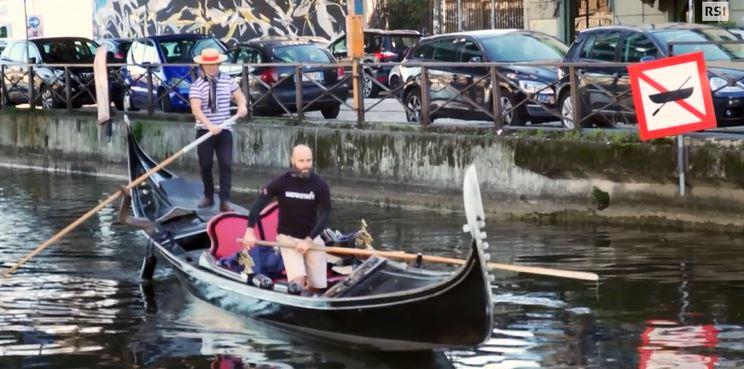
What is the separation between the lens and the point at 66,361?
1130cm

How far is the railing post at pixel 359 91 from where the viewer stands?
20.3 meters

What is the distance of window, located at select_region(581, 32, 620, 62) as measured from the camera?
2010 cm

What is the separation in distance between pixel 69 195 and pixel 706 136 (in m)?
10.5

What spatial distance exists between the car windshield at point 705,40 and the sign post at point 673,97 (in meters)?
2.18

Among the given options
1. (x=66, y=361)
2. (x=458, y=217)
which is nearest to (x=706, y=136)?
(x=458, y=217)

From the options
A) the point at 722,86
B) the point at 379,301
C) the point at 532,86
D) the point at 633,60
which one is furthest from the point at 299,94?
the point at 379,301

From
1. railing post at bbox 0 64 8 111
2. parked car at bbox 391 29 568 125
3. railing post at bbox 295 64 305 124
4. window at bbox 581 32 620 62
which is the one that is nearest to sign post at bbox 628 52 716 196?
parked car at bbox 391 29 568 125

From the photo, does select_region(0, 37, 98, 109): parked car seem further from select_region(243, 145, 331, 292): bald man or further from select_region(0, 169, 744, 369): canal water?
select_region(243, 145, 331, 292): bald man

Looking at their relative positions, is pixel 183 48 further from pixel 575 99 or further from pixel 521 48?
pixel 575 99

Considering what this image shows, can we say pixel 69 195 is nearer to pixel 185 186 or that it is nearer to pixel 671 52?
pixel 185 186

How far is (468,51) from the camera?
22.3 metres

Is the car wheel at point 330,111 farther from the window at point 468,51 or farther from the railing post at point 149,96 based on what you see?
the railing post at point 149,96

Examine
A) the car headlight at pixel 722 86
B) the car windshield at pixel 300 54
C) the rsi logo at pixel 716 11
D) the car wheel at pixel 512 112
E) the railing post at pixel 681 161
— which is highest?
the rsi logo at pixel 716 11

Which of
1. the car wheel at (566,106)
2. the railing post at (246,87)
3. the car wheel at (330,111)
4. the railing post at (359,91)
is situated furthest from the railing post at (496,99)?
the railing post at (246,87)
